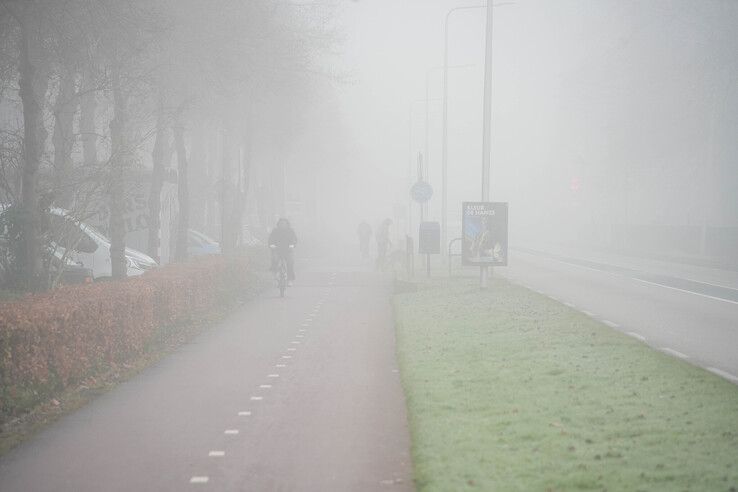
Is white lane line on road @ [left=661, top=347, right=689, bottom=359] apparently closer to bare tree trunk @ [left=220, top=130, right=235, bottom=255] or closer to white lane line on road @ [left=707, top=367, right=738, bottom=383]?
white lane line on road @ [left=707, top=367, right=738, bottom=383]

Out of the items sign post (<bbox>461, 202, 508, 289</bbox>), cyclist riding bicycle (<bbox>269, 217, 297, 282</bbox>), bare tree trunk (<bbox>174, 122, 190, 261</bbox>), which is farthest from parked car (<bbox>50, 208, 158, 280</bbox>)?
sign post (<bbox>461, 202, 508, 289</bbox>)

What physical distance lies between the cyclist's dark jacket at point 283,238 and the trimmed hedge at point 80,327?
6712 mm

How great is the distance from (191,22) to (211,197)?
60.0 ft

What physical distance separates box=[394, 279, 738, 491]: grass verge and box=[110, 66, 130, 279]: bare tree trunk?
5.77m

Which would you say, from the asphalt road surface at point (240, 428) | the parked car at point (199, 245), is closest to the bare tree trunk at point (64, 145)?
the asphalt road surface at point (240, 428)

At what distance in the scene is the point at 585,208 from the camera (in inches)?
3246

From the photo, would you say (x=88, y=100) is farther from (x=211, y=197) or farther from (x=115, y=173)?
(x=211, y=197)

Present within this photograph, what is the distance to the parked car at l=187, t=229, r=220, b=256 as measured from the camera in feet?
113

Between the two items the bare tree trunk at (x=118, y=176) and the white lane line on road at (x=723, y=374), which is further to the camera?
the bare tree trunk at (x=118, y=176)

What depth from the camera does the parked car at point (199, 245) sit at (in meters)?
34.4

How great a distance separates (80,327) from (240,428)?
2701mm

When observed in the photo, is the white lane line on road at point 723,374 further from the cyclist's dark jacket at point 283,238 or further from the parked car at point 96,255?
the cyclist's dark jacket at point 283,238

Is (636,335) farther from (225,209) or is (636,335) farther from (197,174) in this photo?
(197,174)

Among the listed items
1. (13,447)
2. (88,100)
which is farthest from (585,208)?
(13,447)
